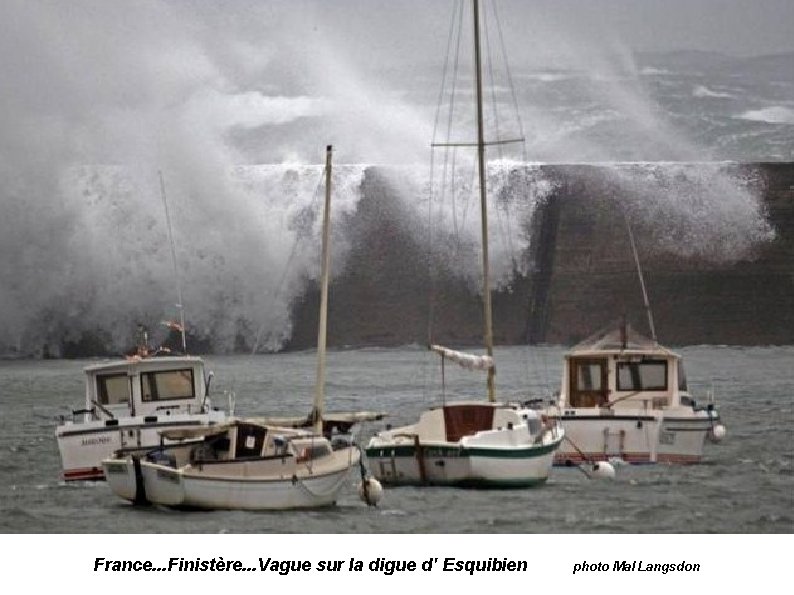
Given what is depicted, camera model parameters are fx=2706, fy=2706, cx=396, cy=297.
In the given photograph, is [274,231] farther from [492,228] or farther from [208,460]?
[208,460]

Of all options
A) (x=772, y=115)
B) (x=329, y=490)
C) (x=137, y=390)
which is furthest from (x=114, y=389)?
(x=772, y=115)

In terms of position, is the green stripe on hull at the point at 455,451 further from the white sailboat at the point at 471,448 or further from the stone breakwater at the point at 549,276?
the stone breakwater at the point at 549,276

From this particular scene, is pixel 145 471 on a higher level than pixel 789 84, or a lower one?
lower

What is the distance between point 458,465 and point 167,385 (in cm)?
300

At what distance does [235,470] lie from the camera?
768 inches

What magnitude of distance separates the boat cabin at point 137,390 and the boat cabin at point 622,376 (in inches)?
138

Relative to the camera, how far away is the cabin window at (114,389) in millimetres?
22391

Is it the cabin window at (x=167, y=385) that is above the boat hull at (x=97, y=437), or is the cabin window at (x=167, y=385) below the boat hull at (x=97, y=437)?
above

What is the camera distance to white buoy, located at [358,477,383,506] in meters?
20.2

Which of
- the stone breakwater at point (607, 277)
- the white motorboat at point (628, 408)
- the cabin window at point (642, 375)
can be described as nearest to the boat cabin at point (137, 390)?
the white motorboat at point (628, 408)

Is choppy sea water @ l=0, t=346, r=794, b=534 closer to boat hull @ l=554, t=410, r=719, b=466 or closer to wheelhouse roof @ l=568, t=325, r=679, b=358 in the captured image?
boat hull @ l=554, t=410, r=719, b=466

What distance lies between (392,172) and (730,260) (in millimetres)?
6512

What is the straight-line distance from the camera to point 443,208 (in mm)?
32844
